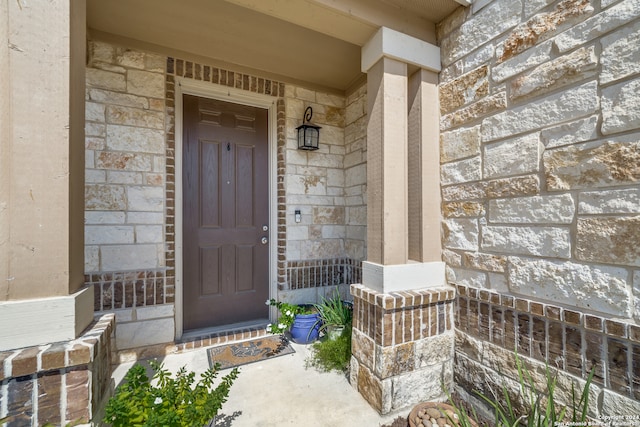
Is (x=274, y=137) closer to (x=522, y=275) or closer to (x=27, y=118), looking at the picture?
(x=27, y=118)

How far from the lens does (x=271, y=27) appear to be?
2.03m

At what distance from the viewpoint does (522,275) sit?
141 centimetres

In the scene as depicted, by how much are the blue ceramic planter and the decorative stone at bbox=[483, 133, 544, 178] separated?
5.72 ft

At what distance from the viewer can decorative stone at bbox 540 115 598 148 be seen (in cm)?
118

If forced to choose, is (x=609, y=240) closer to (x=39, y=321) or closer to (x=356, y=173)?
(x=356, y=173)

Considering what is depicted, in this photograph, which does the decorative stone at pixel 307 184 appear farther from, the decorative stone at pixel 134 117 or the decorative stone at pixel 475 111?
the decorative stone at pixel 475 111

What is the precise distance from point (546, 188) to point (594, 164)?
7.5 inches

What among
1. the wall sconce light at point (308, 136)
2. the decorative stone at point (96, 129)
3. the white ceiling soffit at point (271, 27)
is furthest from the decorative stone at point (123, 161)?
the wall sconce light at point (308, 136)

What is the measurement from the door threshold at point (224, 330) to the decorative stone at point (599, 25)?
9.39 ft

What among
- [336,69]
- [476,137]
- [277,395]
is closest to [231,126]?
[336,69]

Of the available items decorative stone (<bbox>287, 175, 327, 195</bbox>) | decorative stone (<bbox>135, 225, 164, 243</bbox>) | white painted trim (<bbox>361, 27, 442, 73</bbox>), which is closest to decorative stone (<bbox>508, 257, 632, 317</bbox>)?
white painted trim (<bbox>361, 27, 442, 73</bbox>)

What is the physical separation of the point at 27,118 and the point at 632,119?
229 centimetres

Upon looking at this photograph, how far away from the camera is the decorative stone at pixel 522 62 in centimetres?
132

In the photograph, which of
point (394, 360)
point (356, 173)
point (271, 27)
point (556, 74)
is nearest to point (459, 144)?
point (556, 74)
